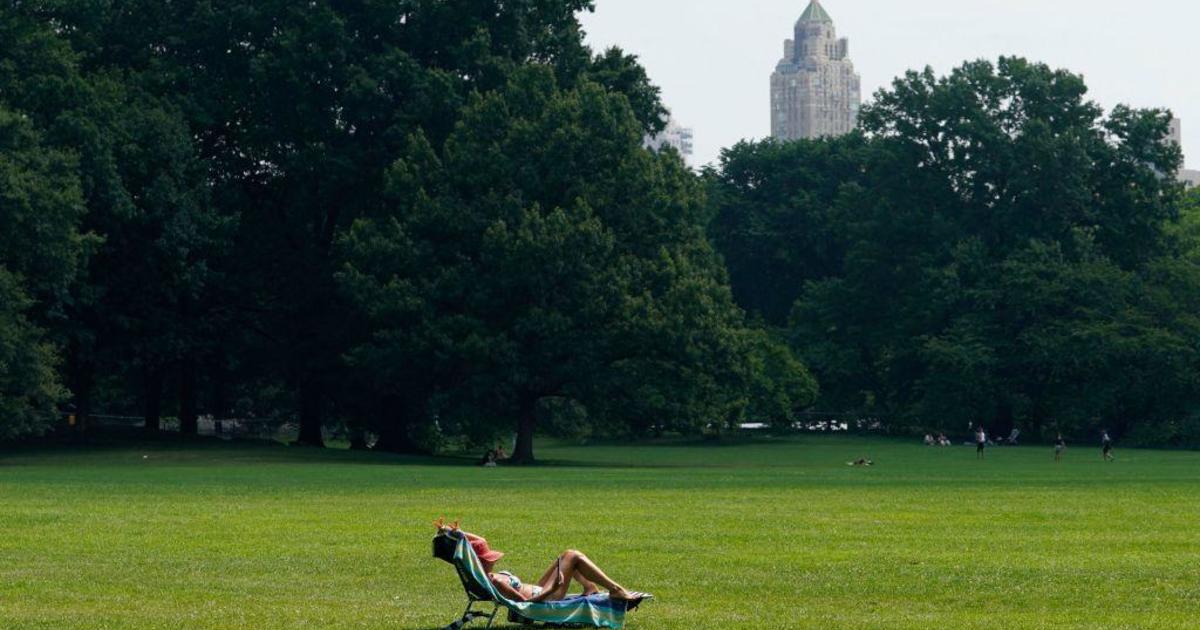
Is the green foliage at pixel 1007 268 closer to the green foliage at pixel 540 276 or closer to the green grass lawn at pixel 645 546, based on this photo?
the green foliage at pixel 540 276

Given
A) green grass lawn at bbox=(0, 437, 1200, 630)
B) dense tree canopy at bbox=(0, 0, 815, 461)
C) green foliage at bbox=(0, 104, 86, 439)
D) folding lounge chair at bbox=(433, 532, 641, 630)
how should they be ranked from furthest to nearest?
dense tree canopy at bbox=(0, 0, 815, 461), green foliage at bbox=(0, 104, 86, 439), green grass lawn at bbox=(0, 437, 1200, 630), folding lounge chair at bbox=(433, 532, 641, 630)

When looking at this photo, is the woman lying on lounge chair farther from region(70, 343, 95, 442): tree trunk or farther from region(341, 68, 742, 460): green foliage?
region(70, 343, 95, 442): tree trunk

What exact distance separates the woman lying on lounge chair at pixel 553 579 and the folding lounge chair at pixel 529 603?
10 centimetres

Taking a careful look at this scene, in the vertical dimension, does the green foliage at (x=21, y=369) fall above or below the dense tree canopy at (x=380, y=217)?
below

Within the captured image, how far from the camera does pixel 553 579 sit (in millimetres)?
19375

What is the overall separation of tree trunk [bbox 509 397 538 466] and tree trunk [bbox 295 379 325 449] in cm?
1214

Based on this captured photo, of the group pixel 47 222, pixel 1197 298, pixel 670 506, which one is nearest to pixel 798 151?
pixel 1197 298

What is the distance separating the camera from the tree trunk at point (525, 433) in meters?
70.5

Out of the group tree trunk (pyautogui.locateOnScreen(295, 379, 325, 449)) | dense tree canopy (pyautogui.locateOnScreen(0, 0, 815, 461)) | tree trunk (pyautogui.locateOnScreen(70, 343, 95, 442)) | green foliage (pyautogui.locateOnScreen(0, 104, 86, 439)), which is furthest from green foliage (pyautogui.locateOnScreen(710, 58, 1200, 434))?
green foliage (pyautogui.locateOnScreen(0, 104, 86, 439))

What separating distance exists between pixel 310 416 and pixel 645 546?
179 feet

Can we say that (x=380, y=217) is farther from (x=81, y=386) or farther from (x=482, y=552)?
(x=482, y=552)

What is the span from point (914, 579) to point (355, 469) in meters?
38.1

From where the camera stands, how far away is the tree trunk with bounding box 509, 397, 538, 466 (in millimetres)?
70500

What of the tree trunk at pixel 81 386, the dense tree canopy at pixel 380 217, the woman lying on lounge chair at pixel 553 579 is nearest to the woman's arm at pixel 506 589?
the woman lying on lounge chair at pixel 553 579
